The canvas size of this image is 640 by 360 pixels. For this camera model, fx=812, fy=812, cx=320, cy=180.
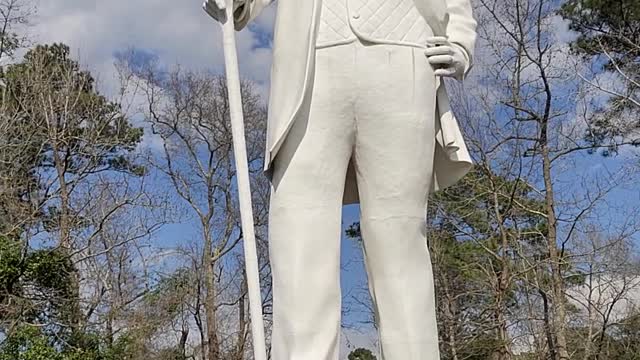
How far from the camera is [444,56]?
11.5 feet

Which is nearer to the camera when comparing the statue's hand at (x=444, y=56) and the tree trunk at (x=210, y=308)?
the statue's hand at (x=444, y=56)

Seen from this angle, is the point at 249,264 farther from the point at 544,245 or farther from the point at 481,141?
the point at 544,245

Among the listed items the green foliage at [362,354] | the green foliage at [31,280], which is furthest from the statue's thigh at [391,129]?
the green foliage at [31,280]

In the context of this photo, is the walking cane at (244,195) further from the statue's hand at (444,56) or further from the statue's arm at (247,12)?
the statue's hand at (444,56)

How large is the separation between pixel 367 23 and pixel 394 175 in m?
0.65

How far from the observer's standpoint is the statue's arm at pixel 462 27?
11.9ft

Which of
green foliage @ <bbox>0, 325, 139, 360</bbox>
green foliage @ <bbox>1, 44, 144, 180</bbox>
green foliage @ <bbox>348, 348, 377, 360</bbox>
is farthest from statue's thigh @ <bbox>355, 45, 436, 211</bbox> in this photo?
green foliage @ <bbox>1, 44, 144, 180</bbox>

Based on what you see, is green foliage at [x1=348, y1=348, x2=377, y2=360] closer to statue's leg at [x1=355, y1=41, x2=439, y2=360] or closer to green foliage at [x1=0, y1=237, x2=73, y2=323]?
green foliage at [x1=0, y1=237, x2=73, y2=323]

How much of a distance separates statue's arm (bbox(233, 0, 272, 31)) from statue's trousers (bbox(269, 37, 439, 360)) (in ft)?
1.38

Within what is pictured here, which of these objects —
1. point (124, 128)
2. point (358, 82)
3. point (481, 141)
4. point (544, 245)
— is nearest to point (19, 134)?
point (124, 128)

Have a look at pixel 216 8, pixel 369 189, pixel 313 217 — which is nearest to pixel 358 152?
pixel 369 189

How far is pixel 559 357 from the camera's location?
54.6ft

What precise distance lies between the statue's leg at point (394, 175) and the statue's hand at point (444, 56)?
7 centimetres

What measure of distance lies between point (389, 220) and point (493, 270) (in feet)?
51.1
